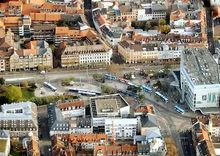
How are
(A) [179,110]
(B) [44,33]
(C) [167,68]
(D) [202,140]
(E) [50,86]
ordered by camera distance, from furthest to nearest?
(B) [44,33], (C) [167,68], (E) [50,86], (A) [179,110], (D) [202,140]

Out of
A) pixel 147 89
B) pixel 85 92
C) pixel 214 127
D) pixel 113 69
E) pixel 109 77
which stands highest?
pixel 113 69

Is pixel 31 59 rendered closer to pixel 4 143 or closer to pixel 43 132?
pixel 43 132

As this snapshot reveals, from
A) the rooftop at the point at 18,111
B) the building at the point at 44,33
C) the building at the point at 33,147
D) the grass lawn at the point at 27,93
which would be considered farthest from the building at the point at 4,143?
the building at the point at 44,33

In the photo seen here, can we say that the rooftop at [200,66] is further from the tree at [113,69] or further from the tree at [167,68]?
the tree at [113,69]

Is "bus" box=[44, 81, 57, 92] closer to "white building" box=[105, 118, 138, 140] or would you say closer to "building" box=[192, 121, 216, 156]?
"white building" box=[105, 118, 138, 140]

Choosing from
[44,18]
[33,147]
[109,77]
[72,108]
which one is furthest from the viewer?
[44,18]

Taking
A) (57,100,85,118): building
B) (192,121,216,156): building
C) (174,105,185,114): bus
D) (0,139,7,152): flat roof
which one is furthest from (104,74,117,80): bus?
(0,139,7,152): flat roof

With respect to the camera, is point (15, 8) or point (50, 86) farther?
point (15, 8)

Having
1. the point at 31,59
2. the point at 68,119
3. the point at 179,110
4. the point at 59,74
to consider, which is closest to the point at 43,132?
the point at 68,119

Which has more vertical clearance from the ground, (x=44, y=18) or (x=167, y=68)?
(x=44, y=18)
